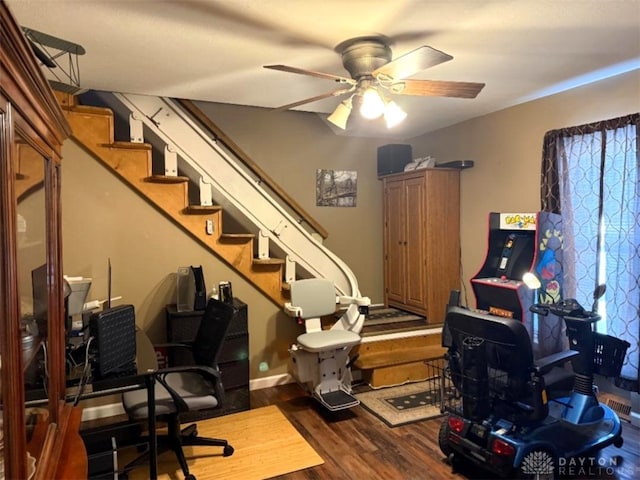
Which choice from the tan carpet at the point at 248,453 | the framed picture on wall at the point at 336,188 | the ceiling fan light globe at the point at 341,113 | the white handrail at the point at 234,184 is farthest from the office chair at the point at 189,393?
the framed picture on wall at the point at 336,188

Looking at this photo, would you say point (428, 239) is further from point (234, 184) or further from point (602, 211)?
point (234, 184)

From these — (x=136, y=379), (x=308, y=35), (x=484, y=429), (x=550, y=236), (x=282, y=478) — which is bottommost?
(x=282, y=478)

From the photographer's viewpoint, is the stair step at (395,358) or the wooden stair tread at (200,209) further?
the stair step at (395,358)

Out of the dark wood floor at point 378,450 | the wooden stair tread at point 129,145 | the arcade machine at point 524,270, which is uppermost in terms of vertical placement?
the wooden stair tread at point 129,145

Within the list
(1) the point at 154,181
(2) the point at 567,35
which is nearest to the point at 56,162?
(1) the point at 154,181

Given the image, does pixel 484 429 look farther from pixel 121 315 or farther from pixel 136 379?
pixel 121 315

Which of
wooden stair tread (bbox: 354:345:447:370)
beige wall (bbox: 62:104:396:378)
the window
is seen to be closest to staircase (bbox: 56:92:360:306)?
beige wall (bbox: 62:104:396:378)

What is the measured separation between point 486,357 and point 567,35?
192 cm

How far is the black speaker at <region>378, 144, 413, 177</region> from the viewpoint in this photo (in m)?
4.91

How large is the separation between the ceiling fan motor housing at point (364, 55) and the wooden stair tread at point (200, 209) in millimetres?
1656

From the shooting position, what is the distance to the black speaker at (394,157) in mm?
4914

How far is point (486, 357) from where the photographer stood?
228 cm

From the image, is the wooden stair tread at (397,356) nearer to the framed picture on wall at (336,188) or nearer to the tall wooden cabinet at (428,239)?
the tall wooden cabinet at (428,239)

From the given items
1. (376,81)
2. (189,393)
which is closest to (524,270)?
(376,81)
